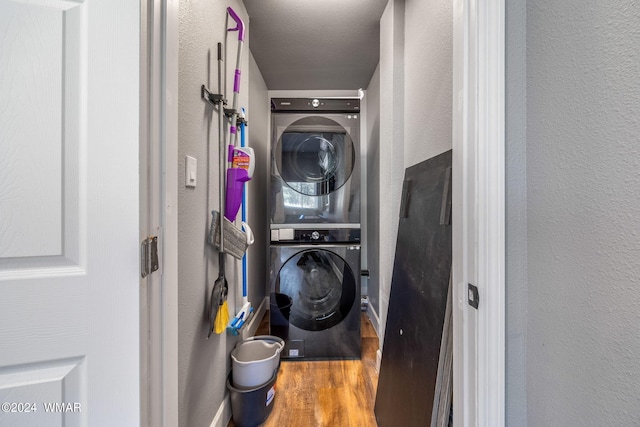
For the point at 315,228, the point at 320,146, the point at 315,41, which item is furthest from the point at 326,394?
the point at 315,41

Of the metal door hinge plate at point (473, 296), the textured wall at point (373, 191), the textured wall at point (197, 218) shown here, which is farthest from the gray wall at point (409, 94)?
the textured wall at point (197, 218)

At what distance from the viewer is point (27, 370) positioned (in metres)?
0.57

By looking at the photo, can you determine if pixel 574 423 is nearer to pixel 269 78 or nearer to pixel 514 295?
pixel 514 295

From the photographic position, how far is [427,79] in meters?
1.27

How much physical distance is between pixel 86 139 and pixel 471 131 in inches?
38.0

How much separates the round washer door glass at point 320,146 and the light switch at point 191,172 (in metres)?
1.07

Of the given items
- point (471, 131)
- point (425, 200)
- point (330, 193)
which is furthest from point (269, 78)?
point (471, 131)

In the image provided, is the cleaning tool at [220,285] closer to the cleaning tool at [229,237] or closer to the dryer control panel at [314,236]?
the cleaning tool at [229,237]

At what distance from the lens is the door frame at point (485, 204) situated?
2.04 ft

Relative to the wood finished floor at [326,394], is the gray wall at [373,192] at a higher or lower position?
higher

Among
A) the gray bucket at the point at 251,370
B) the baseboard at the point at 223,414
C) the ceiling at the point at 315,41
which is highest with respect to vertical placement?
the ceiling at the point at 315,41

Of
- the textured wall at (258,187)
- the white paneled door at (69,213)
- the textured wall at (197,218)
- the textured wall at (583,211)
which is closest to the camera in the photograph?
the textured wall at (583,211)

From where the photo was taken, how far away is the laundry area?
1.01 metres

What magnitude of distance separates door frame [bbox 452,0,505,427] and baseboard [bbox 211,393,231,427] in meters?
1.15
